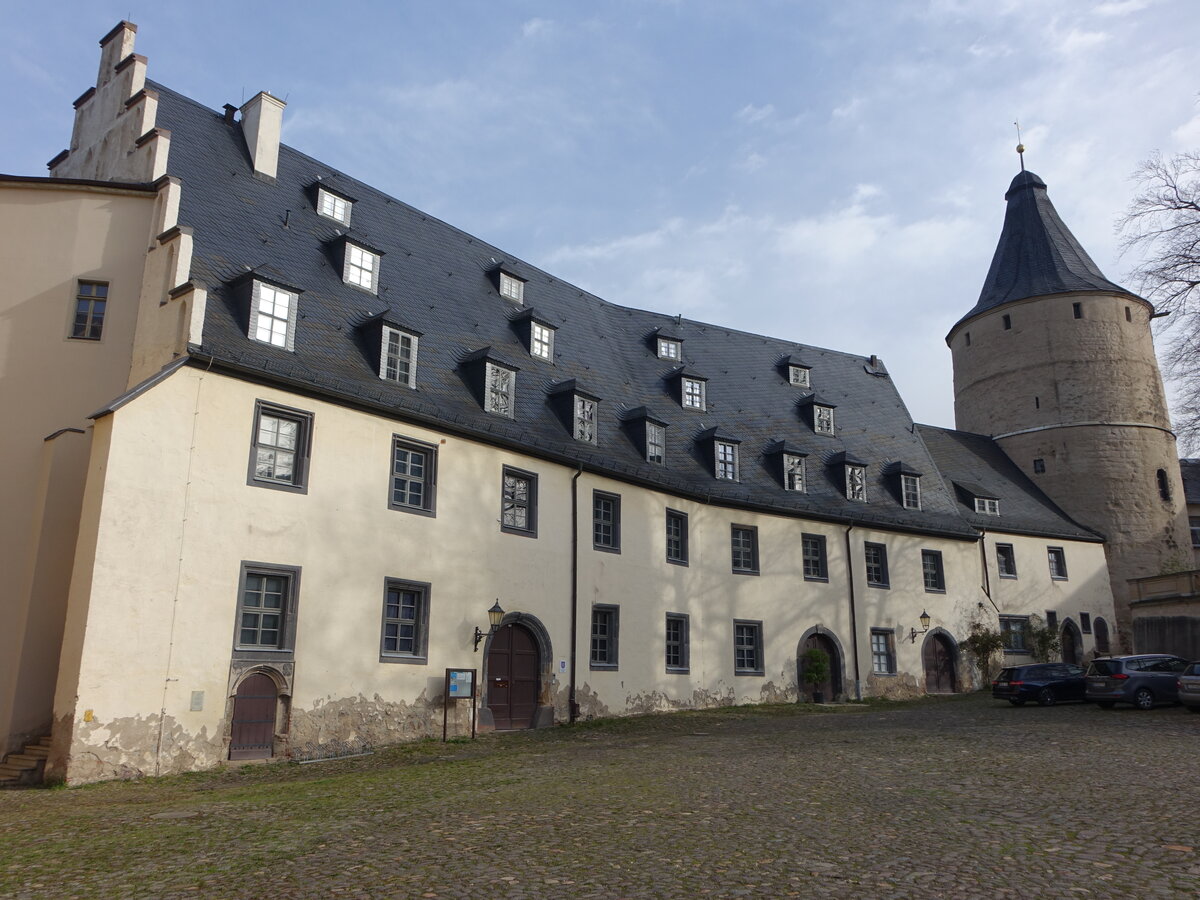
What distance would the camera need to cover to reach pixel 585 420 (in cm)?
2358

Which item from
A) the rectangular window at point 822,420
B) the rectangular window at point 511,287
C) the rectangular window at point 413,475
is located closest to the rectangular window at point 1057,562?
the rectangular window at point 822,420

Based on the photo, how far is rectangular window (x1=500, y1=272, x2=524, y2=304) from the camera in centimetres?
2577

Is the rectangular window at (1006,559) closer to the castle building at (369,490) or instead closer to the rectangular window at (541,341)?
the castle building at (369,490)

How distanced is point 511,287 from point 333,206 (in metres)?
5.51

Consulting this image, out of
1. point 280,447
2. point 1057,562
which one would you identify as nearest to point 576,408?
point 280,447

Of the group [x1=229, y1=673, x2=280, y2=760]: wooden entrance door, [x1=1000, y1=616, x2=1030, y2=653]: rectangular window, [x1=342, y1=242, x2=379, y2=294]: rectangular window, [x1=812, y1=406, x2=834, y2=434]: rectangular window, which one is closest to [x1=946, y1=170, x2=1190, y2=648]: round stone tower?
[x1=1000, y1=616, x2=1030, y2=653]: rectangular window

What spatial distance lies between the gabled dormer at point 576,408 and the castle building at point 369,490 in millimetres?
116

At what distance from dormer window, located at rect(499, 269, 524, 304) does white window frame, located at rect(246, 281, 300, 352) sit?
336 inches

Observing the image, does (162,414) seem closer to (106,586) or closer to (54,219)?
(106,586)

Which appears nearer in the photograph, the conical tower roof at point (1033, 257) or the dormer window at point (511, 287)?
the dormer window at point (511, 287)

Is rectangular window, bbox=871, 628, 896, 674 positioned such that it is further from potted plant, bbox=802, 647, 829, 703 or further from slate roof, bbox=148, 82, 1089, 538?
slate roof, bbox=148, 82, 1089, 538

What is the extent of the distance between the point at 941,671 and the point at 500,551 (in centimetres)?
1751

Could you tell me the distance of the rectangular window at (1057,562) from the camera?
116 feet

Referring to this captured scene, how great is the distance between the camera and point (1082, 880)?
6555mm
